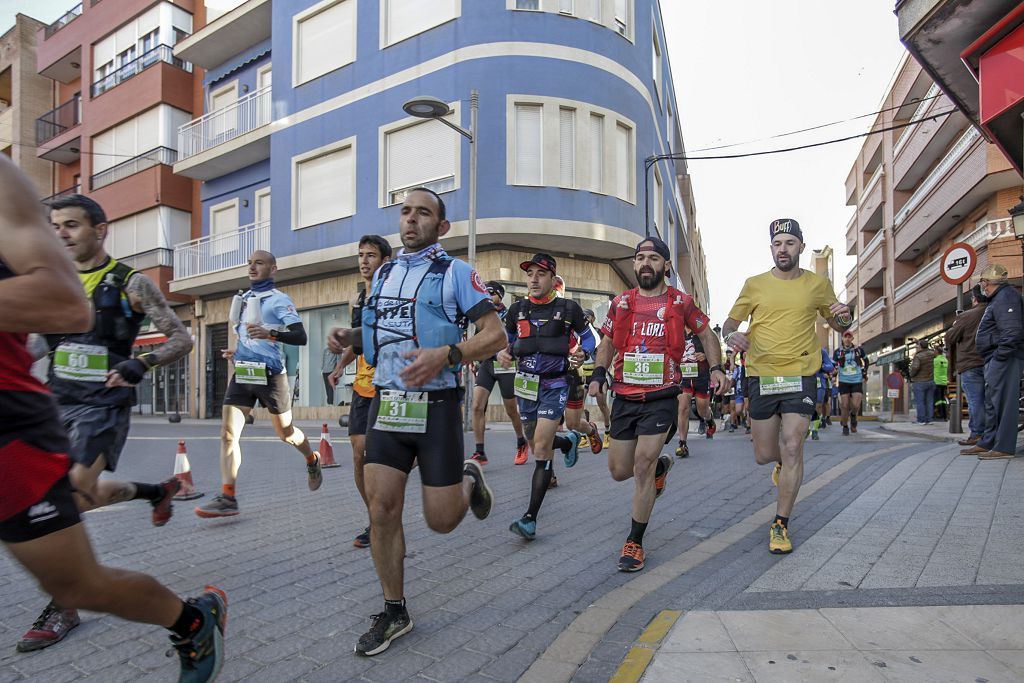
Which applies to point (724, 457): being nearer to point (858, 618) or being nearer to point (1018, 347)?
point (1018, 347)

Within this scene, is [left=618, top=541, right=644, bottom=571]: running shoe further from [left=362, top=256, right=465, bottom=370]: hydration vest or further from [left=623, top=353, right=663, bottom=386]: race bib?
[left=362, top=256, right=465, bottom=370]: hydration vest

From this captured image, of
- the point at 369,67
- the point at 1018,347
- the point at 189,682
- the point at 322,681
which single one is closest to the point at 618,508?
the point at 322,681

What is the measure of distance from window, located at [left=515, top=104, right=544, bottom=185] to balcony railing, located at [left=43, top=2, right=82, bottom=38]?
25333 millimetres

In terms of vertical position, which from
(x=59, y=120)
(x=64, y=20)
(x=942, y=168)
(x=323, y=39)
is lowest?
(x=942, y=168)

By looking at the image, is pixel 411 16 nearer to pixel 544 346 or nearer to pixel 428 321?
pixel 544 346

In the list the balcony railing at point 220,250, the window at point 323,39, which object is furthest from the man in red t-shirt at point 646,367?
the balcony railing at point 220,250

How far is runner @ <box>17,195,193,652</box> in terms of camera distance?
11.5 feet

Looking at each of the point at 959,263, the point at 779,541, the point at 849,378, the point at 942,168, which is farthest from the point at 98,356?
the point at 942,168

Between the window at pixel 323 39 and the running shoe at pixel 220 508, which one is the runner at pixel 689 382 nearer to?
the running shoe at pixel 220 508

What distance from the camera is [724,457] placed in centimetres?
949

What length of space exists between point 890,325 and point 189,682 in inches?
1642

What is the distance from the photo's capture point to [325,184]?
21391mm

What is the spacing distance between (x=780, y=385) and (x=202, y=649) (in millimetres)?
3748

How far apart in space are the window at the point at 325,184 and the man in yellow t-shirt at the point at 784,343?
1693 centimetres
